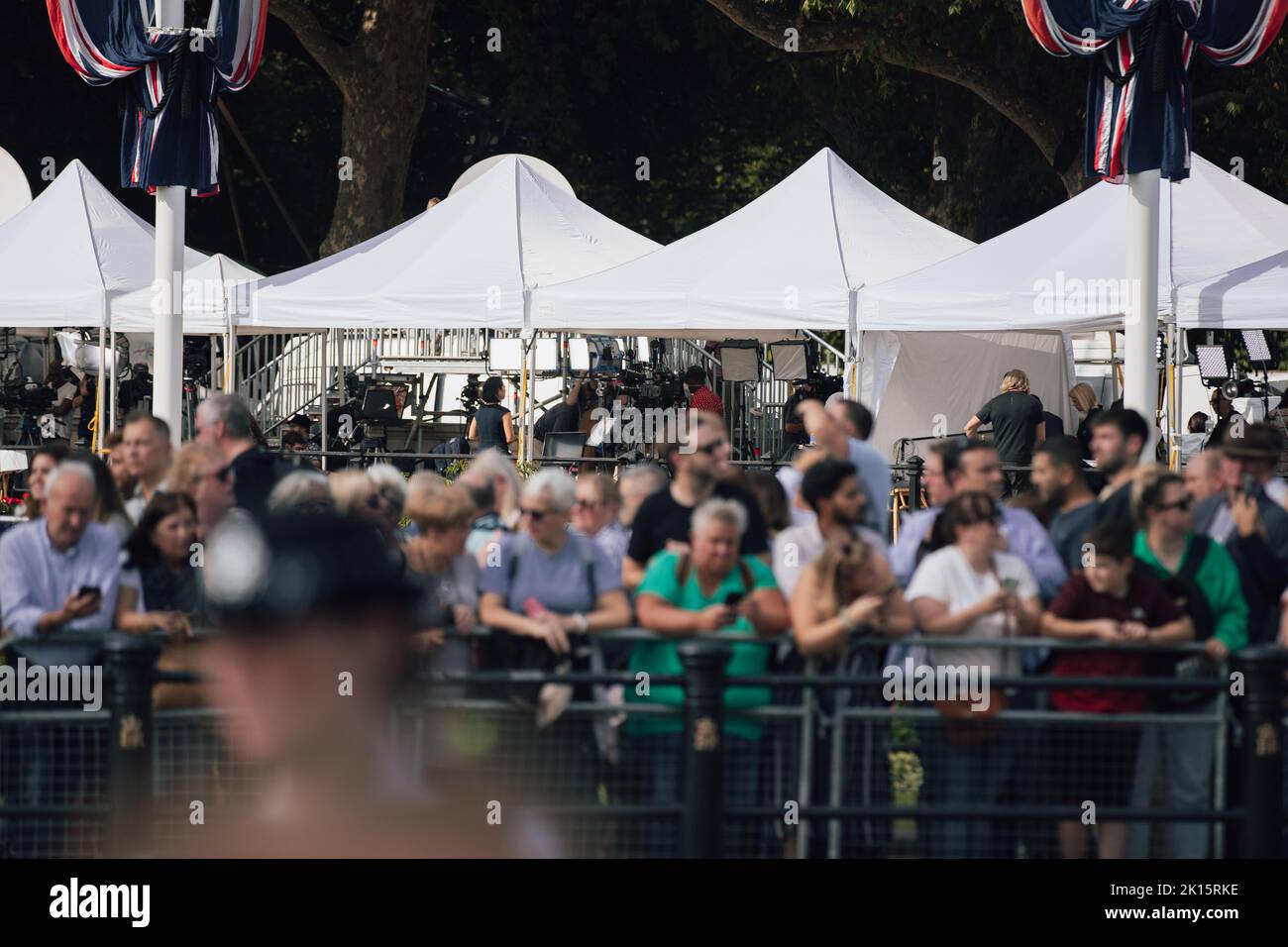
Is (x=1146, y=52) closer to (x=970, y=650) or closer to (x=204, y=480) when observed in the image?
(x=970, y=650)

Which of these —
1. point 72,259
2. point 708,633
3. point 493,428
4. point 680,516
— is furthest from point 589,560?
point 72,259

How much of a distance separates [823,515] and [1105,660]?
1323 mm

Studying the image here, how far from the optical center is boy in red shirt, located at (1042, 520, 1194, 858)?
5.85 meters

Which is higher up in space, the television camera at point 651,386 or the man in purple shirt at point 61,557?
the television camera at point 651,386

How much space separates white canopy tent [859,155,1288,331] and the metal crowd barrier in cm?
920

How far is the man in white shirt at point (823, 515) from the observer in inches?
271

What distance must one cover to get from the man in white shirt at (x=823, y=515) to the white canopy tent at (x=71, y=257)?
12411 mm

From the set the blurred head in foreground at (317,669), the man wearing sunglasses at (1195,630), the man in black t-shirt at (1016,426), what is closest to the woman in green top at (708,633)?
the man wearing sunglasses at (1195,630)

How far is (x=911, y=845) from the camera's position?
581 cm

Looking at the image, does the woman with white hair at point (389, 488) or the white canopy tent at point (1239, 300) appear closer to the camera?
the woman with white hair at point (389, 488)

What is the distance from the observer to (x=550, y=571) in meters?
6.73

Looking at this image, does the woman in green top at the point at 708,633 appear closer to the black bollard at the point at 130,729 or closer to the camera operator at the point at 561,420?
the black bollard at the point at 130,729
